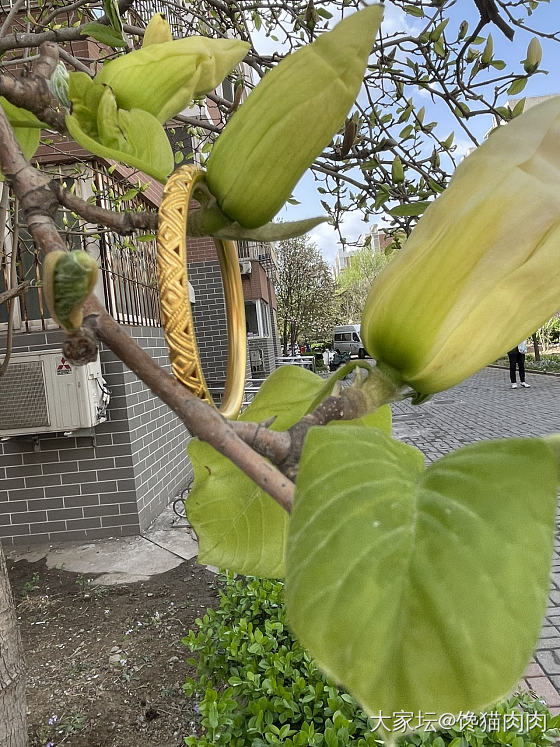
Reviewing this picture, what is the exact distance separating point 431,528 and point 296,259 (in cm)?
1845

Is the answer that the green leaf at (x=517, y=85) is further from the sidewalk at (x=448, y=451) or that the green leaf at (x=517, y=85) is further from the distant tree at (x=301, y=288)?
the distant tree at (x=301, y=288)

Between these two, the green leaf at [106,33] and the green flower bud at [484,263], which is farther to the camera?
the green leaf at [106,33]

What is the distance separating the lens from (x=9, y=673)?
1.61 m

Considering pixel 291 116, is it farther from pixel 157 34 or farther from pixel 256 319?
pixel 256 319

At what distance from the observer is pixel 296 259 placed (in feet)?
60.0

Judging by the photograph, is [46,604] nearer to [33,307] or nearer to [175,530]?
[175,530]

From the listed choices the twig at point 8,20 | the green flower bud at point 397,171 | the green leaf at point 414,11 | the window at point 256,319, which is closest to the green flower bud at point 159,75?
the green flower bud at point 397,171

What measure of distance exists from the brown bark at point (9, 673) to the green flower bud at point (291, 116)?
1.51 metres

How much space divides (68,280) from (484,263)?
0.20 metres

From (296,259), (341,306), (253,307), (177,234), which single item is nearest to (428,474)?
(177,234)

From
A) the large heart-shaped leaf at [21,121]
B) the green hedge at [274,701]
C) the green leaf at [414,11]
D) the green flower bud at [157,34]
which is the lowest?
the green hedge at [274,701]

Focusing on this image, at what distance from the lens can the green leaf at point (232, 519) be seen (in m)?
0.39

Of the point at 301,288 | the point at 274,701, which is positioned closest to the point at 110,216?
the point at 274,701

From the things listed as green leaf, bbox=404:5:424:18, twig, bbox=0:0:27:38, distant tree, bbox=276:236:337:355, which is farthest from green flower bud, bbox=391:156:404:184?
distant tree, bbox=276:236:337:355
